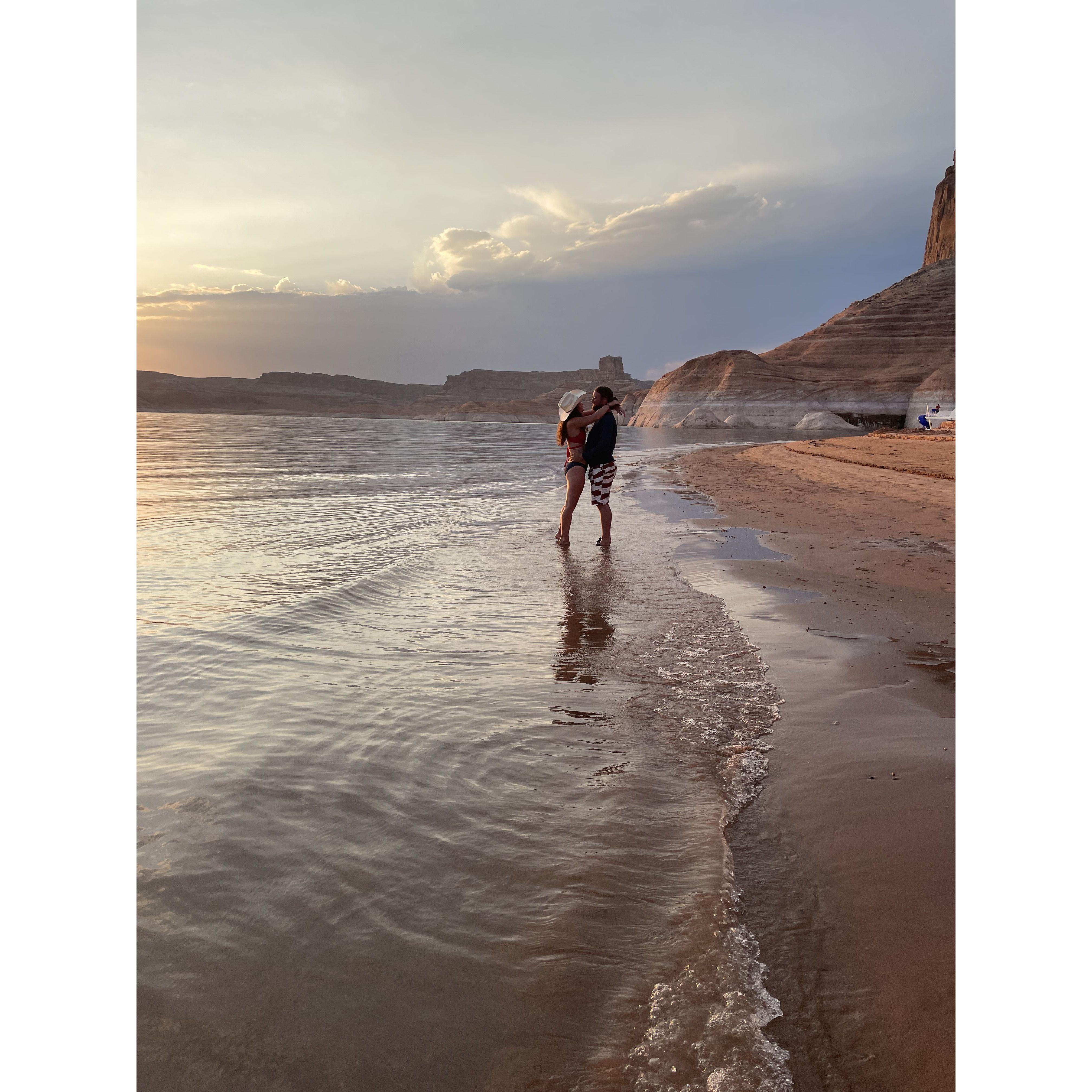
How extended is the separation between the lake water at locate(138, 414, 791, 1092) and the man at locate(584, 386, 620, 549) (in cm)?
257

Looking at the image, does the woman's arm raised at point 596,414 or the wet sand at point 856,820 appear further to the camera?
the woman's arm raised at point 596,414

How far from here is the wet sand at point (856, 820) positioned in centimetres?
170

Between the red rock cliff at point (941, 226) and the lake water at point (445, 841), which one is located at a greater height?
the red rock cliff at point (941, 226)

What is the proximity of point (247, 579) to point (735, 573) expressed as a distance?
5.02 metres

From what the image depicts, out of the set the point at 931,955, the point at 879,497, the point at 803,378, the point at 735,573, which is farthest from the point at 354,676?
the point at 803,378

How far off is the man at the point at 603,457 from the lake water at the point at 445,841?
2.57m

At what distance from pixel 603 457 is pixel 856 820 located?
273 inches

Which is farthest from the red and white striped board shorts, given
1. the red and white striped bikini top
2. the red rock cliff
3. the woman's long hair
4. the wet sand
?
the red rock cliff

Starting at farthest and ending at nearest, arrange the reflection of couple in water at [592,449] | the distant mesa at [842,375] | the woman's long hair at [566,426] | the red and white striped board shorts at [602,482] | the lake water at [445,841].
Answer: the distant mesa at [842,375], the woman's long hair at [566,426], the red and white striped board shorts at [602,482], the reflection of couple in water at [592,449], the lake water at [445,841]

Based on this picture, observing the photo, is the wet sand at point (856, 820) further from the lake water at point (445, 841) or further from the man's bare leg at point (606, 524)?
the man's bare leg at point (606, 524)

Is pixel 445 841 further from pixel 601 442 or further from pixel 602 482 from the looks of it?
pixel 601 442

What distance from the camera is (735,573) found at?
7340mm

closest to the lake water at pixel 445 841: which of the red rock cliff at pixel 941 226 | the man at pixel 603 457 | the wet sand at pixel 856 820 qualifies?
the wet sand at pixel 856 820
